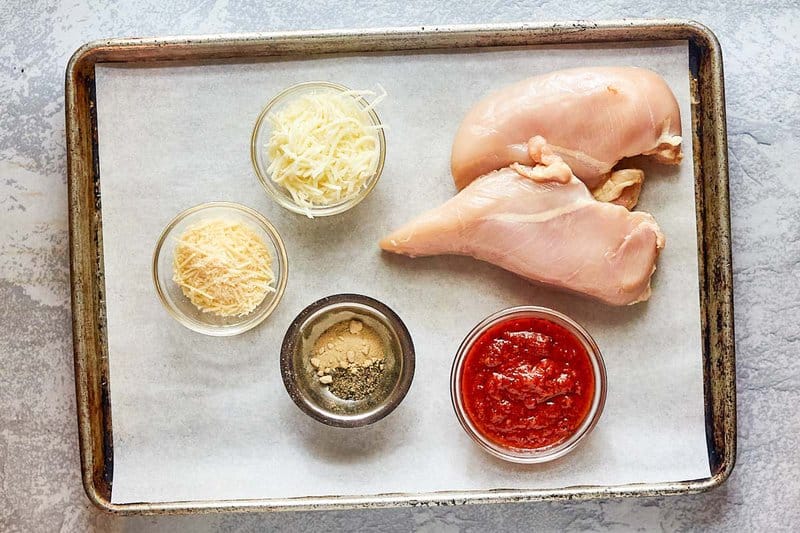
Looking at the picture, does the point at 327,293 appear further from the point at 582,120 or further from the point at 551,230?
the point at 582,120

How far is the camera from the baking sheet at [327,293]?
2076 millimetres

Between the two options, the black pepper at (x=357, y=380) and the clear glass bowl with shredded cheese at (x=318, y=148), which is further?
the black pepper at (x=357, y=380)

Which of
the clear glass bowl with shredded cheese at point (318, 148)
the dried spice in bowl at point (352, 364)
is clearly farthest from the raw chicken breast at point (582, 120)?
the dried spice in bowl at point (352, 364)

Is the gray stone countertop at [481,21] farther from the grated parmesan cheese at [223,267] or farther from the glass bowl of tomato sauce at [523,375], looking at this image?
the grated parmesan cheese at [223,267]

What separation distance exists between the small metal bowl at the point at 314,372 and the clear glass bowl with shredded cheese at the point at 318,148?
25cm

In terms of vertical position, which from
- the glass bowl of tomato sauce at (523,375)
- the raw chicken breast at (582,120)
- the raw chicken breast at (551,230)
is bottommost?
the glass bowl of tomato sauce at (523,375)

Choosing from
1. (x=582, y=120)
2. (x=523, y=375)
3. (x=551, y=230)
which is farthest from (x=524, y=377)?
(x=582, y=120)

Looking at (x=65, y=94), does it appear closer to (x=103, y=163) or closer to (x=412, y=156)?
(x=103, y=163)

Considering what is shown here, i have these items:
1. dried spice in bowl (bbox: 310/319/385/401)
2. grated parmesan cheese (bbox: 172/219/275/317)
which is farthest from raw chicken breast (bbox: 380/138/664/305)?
grated parmesan cheese (bbox: 172/219/275/317)

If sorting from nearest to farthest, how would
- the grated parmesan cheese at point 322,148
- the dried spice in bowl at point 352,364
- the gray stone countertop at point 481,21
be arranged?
the grated parmesan cheese at point 322,148 → the dried spice in bowl at point 352,364 → the gray stone countertop at point 481,21

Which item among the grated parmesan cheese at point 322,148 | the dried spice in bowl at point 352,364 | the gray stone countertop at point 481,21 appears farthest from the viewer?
the gray stone countertop at point 481,21

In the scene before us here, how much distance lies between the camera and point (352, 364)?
206cm

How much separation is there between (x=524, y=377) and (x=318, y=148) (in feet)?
2.49

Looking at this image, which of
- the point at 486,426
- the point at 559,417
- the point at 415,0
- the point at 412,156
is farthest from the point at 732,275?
the point at 415,0
